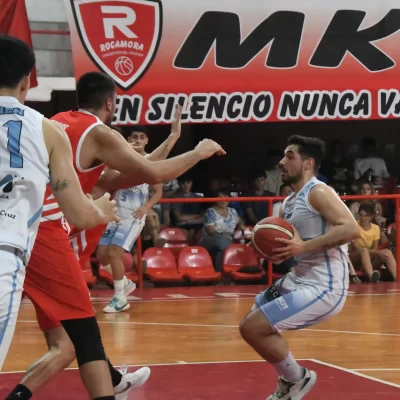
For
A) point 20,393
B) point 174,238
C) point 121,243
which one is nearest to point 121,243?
point 121,243

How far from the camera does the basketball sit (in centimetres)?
611

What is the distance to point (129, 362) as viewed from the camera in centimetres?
784

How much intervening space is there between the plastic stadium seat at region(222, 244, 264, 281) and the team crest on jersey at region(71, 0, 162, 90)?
251 centimetres

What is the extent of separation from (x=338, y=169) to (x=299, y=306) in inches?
354

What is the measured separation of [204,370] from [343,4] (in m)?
7.69

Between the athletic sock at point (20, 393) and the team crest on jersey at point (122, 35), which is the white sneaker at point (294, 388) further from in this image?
the team crest on jersey at point (122, 35)

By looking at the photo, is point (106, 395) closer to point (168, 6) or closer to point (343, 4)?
point (168, 6)

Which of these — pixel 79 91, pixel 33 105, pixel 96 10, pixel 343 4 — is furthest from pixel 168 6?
pixel 79 91

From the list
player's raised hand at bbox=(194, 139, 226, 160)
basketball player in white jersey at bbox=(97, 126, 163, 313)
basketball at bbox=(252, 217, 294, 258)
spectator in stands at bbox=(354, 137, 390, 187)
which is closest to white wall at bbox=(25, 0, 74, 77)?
basketball player in white jersey at bbox=(97, 126, 163, 313)

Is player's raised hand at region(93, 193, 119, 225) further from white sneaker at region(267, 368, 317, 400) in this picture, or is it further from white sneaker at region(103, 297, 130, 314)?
white sneaker at region(103, 297, 130, 314)

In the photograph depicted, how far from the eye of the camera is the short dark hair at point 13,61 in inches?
150

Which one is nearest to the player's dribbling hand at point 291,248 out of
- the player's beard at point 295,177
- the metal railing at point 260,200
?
the player's beard at point 295,177

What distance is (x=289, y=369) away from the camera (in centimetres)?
594

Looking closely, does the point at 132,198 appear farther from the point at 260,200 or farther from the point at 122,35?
the point at 122,35
